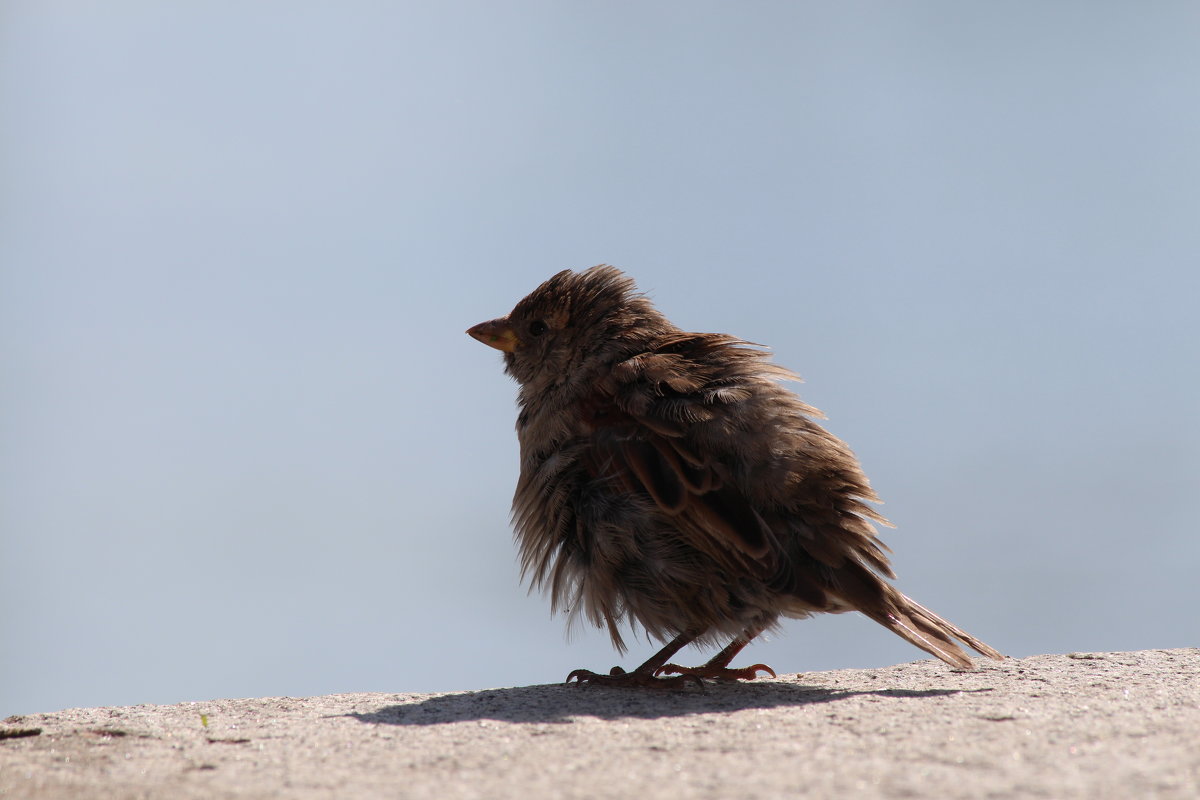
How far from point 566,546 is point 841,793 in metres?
2.52

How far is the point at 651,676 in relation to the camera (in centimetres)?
438

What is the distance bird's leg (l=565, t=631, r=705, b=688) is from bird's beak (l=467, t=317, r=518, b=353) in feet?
6.47

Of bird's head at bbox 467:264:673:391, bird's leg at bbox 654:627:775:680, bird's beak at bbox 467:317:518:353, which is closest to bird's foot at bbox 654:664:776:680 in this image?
bird's leg at bbox 654:627:775:680

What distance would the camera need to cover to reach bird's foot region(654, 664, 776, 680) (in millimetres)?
4473

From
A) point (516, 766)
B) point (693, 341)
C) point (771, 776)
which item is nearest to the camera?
point (771, 776)

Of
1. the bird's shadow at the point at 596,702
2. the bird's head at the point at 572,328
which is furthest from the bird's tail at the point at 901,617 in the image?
the bird's head at the point at 572,328

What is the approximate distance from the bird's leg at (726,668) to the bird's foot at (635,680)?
49 millimetres

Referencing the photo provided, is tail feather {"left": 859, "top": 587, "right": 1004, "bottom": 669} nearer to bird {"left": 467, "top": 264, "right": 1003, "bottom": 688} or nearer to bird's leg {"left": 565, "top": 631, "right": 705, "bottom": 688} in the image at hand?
bird {"left": 467, "top": 264, "right": 1003, "bottom": 688}

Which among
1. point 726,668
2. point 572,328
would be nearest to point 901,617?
point 726,668

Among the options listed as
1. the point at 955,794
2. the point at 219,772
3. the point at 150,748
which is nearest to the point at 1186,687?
the point at 955,794

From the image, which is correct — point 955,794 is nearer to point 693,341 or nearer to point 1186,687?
point 1186,687

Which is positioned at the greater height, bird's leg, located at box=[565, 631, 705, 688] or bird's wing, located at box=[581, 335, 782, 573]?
bird's wing, located at box=[581, 335, 782, 573]

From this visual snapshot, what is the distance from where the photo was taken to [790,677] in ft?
15.6

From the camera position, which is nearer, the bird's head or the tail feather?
the tail feather
